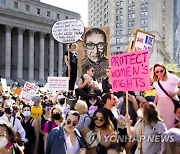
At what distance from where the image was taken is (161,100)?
6.13 meters

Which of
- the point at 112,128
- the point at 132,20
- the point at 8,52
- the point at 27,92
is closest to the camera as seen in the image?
the point at 112,128

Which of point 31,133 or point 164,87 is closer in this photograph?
point 164,87

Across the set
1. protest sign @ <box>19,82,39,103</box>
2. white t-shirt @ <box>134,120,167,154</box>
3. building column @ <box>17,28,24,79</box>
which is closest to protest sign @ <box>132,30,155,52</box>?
white t-shirt @ <box>134,120,167,154</box>

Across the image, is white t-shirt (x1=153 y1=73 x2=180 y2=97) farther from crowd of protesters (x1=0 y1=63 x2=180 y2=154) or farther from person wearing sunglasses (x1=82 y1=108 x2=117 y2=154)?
person wearing sunglasses (x1=82 y1=108 x2=117 y2=154)

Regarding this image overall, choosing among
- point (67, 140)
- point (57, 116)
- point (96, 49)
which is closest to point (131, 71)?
point (67, 140)

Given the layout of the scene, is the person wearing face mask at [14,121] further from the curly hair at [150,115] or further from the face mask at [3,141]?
the curly hair at [150,115]

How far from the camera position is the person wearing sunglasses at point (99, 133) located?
494 cm

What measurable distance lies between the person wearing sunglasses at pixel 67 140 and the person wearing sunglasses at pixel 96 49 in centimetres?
597

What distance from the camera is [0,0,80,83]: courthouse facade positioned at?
176 feet

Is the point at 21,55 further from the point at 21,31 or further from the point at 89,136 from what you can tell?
the point at 89,136

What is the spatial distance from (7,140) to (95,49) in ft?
23.2

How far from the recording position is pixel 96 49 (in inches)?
442

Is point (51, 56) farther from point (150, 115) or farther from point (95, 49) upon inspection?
point (150, 115)

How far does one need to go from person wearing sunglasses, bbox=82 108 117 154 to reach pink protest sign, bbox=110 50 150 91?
61 centimetres
